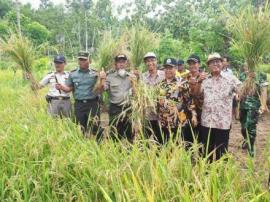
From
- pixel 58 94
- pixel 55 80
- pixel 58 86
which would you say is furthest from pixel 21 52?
pixel 58 86

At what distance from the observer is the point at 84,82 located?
200 inches

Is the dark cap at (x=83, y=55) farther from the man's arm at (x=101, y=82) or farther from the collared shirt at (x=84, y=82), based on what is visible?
the man's arm at (x=101, y=82)

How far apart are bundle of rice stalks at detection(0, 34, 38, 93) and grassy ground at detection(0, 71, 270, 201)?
2.08 metres

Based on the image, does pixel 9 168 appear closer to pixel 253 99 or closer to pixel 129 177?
pixel 129 177

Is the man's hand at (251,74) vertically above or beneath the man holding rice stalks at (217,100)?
above

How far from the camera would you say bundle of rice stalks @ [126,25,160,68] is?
183 inches

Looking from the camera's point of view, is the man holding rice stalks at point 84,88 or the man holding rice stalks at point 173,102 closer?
the man holding rice stalks at point 173,102

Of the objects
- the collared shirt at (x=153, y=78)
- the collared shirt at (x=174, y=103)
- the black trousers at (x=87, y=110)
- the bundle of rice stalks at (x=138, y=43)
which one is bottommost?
the black trousers at (x=87, y=110)

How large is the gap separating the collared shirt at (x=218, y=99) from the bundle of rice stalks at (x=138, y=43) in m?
0.93

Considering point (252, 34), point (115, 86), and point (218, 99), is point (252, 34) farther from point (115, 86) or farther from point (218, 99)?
point (115, 86)

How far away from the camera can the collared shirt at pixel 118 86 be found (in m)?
4.83

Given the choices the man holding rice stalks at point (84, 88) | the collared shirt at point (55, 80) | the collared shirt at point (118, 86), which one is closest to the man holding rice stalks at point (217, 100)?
the collared shirt at point (118, 86)

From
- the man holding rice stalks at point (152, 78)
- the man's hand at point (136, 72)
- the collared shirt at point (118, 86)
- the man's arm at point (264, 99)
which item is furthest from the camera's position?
the collared shirt at point (118, 86)

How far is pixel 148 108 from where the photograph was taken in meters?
4.16
